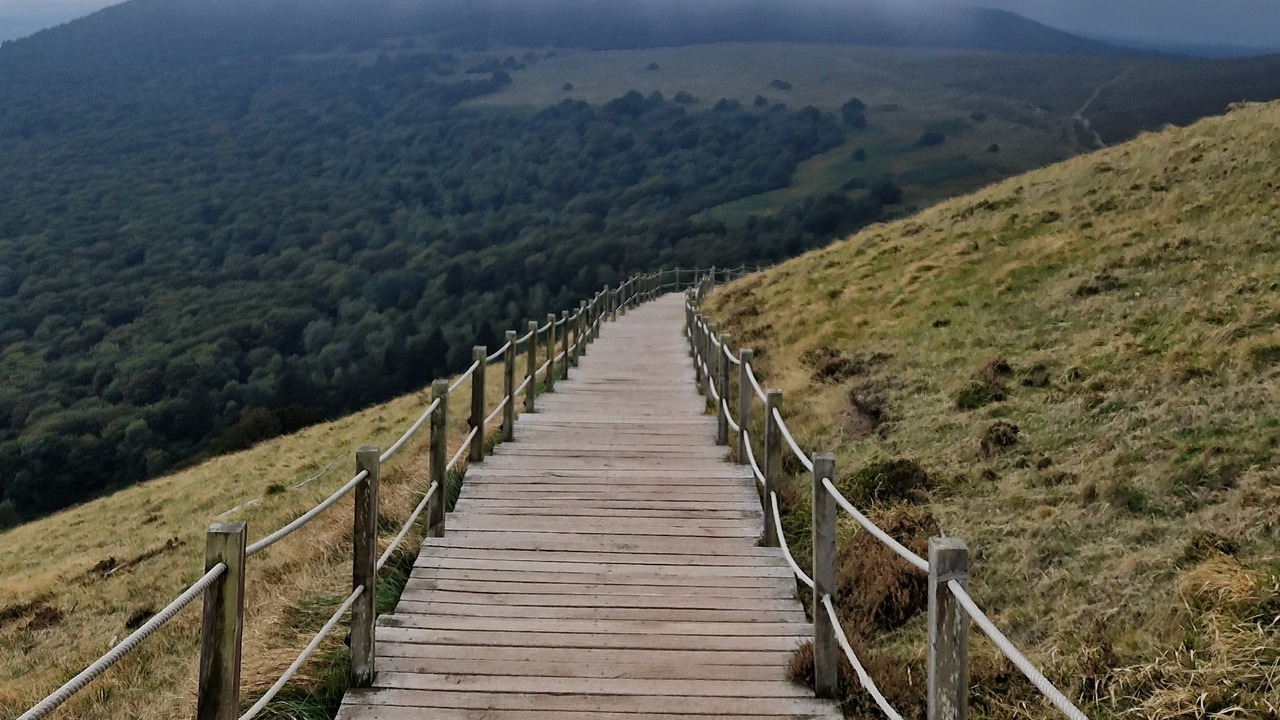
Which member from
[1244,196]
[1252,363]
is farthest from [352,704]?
[1244,196]

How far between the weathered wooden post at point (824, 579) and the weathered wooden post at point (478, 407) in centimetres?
435

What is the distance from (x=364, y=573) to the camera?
16.1 feet

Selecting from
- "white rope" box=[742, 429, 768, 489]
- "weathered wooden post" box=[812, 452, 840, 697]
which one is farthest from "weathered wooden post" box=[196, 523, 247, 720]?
"white rope" box=[742, 429, 768, 489]

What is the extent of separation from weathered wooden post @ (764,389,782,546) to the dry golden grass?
266 cm

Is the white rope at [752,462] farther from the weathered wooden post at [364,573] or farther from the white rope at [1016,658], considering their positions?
the white rope at [1016,658]

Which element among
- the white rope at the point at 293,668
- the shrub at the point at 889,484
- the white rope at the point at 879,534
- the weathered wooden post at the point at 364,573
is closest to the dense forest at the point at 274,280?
the shrub at the point at 889,484

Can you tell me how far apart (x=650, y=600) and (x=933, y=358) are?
7293 mm

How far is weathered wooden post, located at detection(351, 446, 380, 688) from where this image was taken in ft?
16.0

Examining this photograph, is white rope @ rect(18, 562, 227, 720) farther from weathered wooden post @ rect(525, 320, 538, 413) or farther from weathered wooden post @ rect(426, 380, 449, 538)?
weathered wooden post @ rect(525, 320, 538, 413)

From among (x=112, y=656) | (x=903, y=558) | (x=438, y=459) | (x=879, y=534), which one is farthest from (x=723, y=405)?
(x=112, y=656)

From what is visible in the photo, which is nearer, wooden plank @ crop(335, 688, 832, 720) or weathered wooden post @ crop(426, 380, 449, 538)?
wooden plank @ crop(335, 688, 832, 720)

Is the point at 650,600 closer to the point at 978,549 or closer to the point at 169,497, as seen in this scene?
the point at 978,549

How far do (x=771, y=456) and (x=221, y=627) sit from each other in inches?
168

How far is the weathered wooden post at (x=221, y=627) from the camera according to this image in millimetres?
3387
